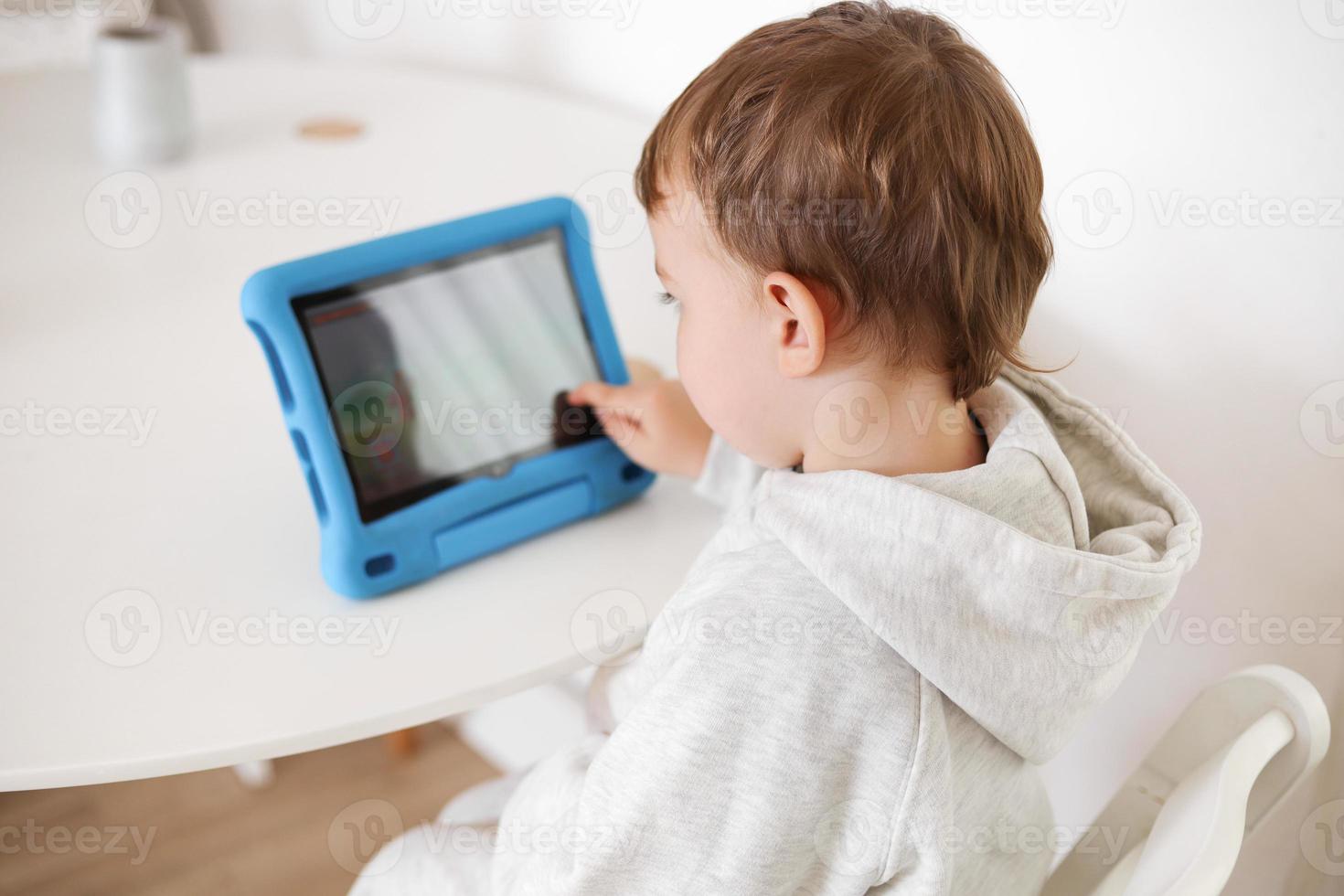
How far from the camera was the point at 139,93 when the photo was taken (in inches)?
48.5

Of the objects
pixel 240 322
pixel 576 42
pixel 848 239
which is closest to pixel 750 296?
pixel 848 239

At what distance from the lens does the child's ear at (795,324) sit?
615mm

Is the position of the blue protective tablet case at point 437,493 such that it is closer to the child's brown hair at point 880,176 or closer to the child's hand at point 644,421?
the child's hand at point 644,421

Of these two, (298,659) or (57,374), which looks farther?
(57,374)

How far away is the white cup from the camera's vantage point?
4.01 feet

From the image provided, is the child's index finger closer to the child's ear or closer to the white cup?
the child's ear

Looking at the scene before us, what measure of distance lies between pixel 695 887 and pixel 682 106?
0.44 meters

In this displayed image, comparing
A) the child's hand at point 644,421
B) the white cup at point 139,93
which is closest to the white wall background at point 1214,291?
the child's hand at point 644,421

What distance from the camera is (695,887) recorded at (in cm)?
62

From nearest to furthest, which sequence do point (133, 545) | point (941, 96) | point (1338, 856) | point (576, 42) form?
point (941, 96), point (133, 545), point (1338, 856), point (576, 42)

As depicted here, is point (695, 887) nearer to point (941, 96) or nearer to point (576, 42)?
point (941, 96)

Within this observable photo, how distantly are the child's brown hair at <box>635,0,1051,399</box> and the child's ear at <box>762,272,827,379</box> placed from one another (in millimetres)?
12

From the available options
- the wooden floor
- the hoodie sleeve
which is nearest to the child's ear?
the hoodie sleeve

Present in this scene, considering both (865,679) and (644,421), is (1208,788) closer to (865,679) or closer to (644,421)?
(865,679)
